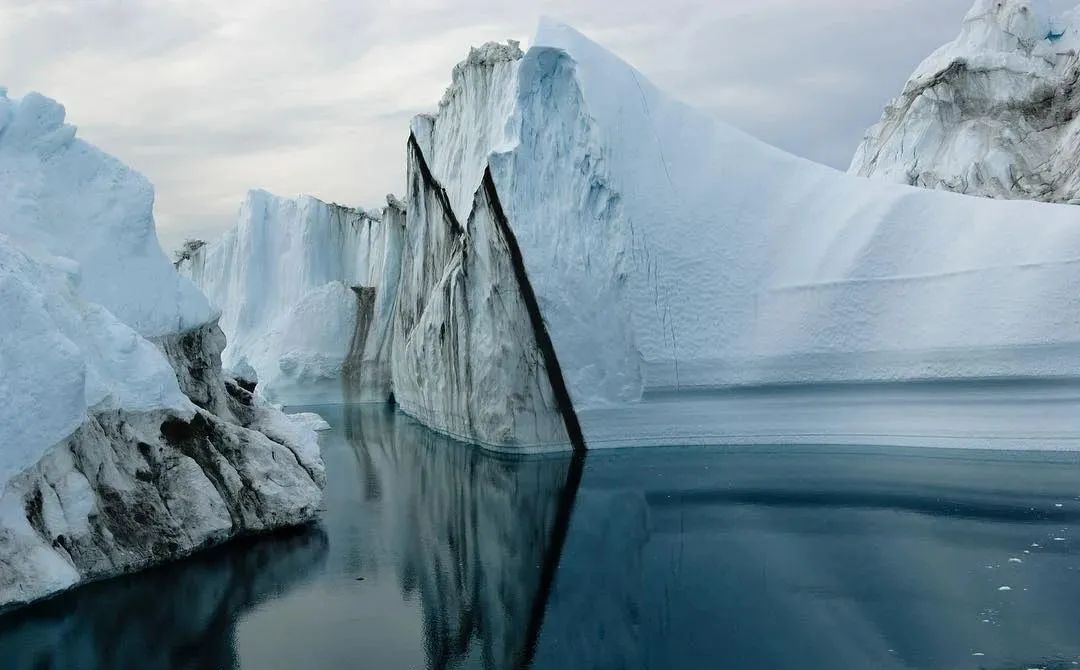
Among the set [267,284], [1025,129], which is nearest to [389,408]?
[267,284]

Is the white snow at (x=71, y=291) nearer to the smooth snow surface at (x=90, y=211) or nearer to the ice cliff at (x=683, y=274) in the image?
the smooth snow surface at (x=90, y=211)

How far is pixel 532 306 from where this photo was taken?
40.5ft

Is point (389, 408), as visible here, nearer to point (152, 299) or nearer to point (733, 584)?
point (152, 299)

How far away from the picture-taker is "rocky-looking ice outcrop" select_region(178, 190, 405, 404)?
22931 mm

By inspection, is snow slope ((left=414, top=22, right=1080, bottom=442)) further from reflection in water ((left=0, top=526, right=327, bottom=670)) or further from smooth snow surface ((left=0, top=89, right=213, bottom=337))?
reflection in water ((left=0, top=526, right=327, bottom=670))

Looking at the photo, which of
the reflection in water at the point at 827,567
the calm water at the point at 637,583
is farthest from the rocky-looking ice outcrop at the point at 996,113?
the calm water at the point at 637,583

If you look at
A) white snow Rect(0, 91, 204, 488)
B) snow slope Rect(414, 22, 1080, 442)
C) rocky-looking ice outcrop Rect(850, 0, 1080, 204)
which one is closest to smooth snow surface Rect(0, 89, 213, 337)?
white snow Rect(0, 91, 204, 488)

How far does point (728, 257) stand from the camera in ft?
42.8

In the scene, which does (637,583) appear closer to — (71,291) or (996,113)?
(71,291)

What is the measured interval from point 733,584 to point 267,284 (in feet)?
72.0

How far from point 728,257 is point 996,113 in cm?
1511

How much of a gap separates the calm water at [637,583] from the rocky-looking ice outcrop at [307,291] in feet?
42.6

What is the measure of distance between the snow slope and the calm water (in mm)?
2008

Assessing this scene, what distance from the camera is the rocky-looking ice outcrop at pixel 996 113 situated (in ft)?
75.5
